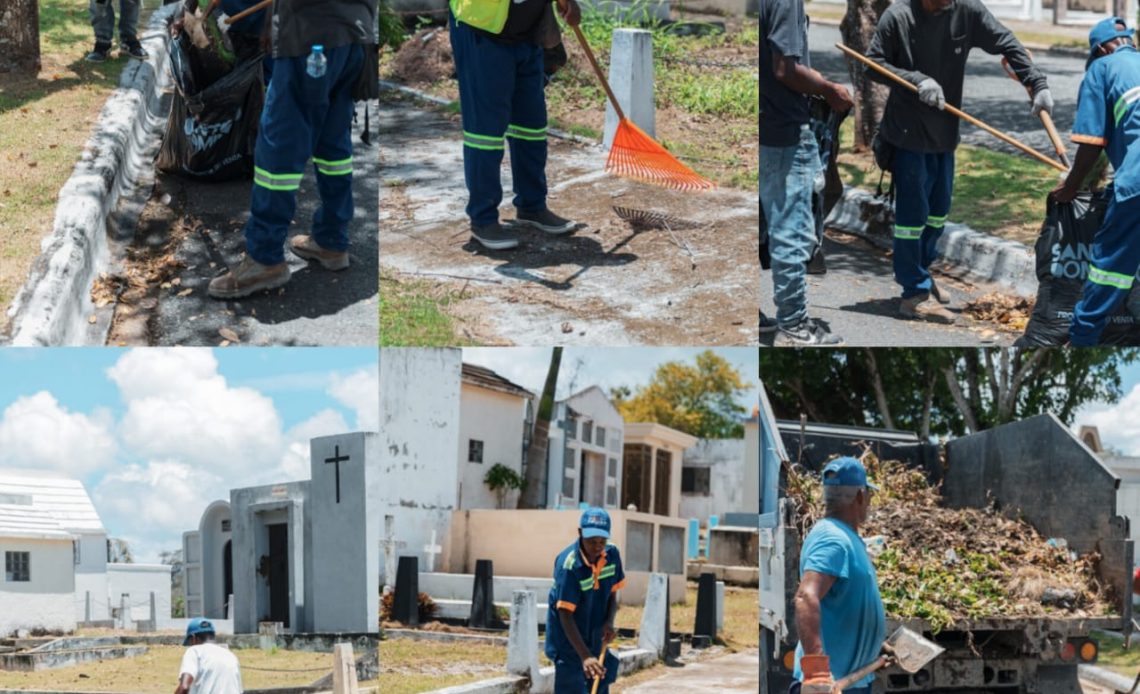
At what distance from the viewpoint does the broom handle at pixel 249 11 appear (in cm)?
664

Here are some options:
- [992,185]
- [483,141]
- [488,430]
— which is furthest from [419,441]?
[992,185]

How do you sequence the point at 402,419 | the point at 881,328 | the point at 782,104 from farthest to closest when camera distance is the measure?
the point at 402,419 → the point at 881,328 → the point at 782,104

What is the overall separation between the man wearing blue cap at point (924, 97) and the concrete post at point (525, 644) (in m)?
2.77

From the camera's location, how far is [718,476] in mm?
27891

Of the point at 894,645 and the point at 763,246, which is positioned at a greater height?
the point at 763,246

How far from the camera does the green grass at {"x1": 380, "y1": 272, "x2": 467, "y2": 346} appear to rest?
6.02m

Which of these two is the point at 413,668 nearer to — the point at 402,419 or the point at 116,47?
the point at 402,419

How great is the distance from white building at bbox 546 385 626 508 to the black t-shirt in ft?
24.0

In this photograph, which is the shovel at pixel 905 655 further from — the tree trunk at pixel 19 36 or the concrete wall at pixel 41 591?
the concrete wall at pixel 41 591

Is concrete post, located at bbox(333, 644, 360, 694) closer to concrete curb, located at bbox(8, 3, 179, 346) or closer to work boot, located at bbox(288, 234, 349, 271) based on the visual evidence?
work boot, located at bbox(288, 234, 349, 271)

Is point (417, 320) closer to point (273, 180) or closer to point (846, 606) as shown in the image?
point (273, 180)

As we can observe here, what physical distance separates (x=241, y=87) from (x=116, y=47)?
15.1 feet

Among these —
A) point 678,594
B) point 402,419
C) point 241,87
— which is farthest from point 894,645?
point 678,594

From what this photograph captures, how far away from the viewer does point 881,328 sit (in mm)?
7055
